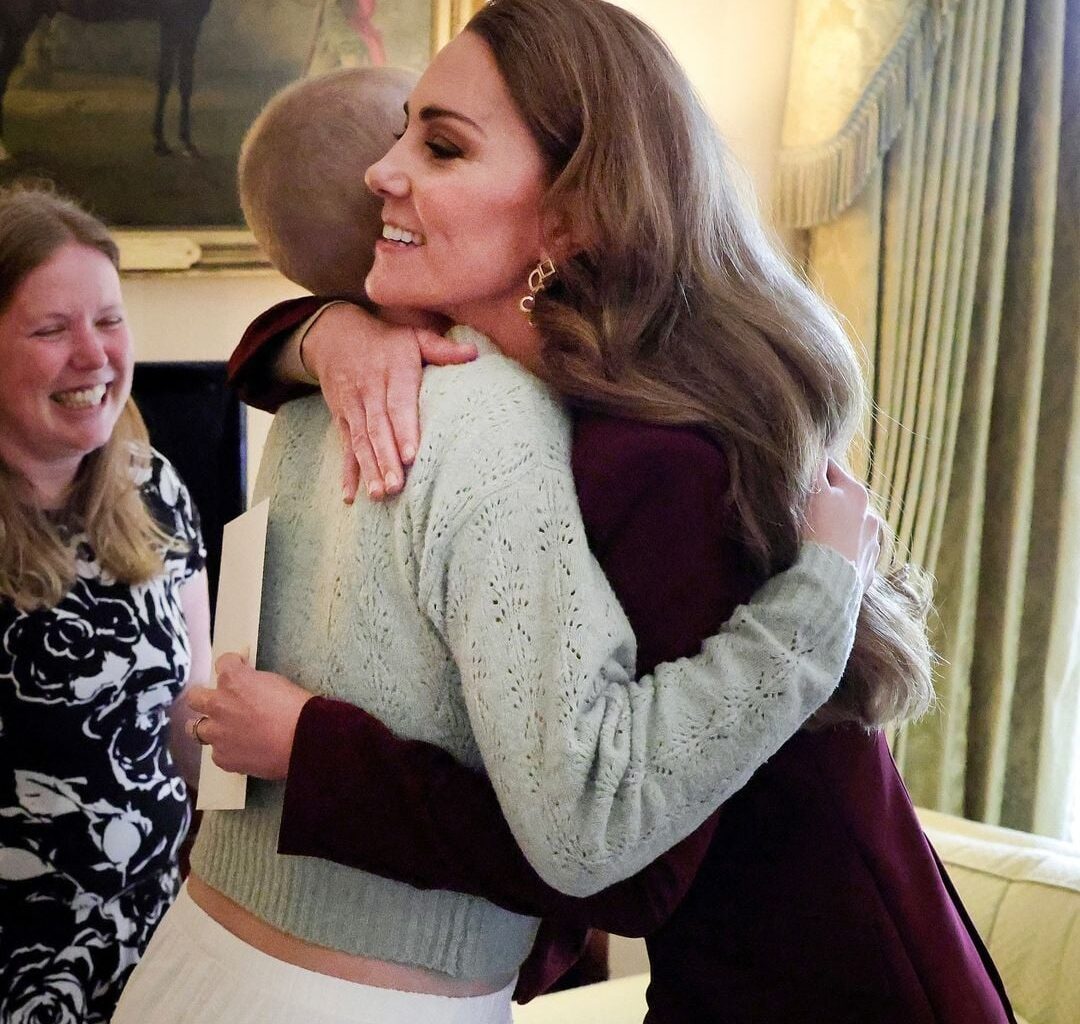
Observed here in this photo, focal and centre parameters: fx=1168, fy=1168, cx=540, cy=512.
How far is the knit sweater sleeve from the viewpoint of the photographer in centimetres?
74

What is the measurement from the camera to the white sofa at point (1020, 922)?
1680mm

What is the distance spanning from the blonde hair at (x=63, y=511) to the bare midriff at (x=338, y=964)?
0.84m

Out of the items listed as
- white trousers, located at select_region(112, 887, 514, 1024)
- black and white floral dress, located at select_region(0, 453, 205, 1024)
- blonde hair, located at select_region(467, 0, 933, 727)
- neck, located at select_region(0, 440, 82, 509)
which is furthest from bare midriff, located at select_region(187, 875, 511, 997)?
neck, located at select_region(0, 440, 82, 509)

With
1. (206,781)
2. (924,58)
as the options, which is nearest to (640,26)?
(206,781)

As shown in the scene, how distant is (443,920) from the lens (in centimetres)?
91

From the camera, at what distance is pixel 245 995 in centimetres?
89

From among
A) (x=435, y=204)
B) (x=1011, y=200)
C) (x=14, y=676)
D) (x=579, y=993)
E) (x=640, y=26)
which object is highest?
(x=640, y=26)

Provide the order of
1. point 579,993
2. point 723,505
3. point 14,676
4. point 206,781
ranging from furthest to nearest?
point 579,993 < point 14,676 < point 206,781 < point 723,505

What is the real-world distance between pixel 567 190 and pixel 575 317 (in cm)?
10

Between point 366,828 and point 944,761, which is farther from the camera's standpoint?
point 944,761

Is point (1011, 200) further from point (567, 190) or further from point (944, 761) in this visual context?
point (567, 190)

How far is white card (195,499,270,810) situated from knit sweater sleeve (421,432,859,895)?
0.72 ft

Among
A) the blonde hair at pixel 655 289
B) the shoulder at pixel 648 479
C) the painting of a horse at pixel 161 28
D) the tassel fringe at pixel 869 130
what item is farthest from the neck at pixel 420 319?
the painting of a horse at pixel 161 28

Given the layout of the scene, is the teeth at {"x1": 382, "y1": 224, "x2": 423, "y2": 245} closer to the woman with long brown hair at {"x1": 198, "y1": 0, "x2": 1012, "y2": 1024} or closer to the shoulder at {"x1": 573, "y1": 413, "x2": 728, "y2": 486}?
the woman with long brown hair at {"x1": 198, "y1": 0, "x2": 1012, "y2": 1024}
